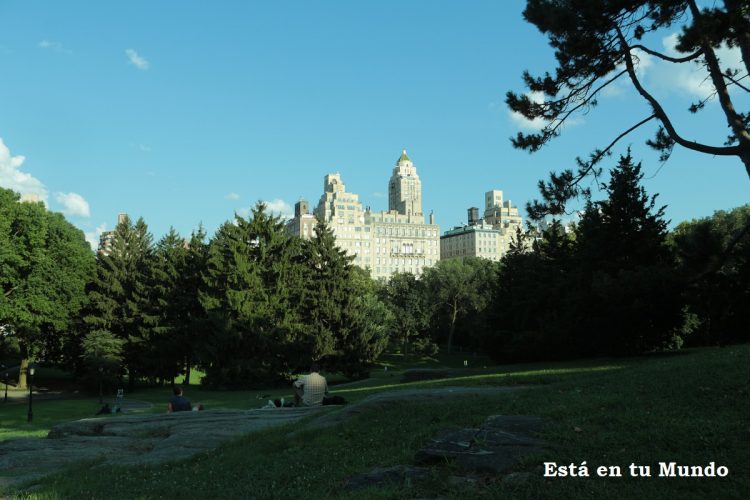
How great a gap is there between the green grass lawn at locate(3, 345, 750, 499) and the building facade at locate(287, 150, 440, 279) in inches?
6535

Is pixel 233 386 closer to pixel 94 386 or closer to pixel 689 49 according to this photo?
pixel 94 386

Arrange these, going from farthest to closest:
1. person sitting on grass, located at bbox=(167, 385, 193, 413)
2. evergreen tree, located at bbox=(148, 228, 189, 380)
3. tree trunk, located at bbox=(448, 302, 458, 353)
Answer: tree trunk, located at bbox=(448, 302, 458, 353)
evergreen tree, located at bbox=(148, 228, 189, 380)
person sitting on grass, located at bbox=(167, 385, 193, 413)

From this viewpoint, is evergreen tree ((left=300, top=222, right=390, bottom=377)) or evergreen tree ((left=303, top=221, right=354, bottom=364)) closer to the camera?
evergreen tree ((left=303, top=221, right=354, bottom=364))

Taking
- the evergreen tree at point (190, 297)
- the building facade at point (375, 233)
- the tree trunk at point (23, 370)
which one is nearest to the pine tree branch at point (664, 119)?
the evergreen tree at point (190, 297)

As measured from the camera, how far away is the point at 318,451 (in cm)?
895

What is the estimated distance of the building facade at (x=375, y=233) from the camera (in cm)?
18050

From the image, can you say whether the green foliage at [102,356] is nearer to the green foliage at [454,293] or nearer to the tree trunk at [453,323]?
the green foliage at [454,293]

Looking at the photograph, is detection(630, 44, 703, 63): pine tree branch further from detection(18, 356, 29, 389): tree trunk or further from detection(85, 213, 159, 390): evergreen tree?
detection(18, 356, 29, 389): tree trunk

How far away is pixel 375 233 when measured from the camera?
18988 centimetres

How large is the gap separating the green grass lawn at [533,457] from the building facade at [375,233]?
165986 mm

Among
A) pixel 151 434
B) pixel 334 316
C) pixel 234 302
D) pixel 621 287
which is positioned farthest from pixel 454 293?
pixel 151 434

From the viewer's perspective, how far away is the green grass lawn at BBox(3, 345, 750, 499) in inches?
251

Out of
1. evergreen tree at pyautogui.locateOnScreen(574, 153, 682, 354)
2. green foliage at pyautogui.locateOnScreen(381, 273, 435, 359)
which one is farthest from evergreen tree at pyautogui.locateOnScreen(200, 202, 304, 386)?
green foliage at pyautogui.locateOnScreen(381, 273, 435, 359)

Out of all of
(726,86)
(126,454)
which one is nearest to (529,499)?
(126,454)
